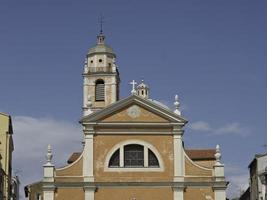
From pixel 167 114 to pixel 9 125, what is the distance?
15.6m

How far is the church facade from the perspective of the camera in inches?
1367

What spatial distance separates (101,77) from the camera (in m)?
60.6

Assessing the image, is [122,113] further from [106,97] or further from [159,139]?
[106,97]

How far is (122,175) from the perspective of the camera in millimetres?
35094

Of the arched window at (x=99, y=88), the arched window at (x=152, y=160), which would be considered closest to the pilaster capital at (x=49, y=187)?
the arched window at (x=152, y=160)

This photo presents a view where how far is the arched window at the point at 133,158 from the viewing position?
35312 mm

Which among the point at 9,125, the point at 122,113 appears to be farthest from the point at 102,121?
the point at 9,125

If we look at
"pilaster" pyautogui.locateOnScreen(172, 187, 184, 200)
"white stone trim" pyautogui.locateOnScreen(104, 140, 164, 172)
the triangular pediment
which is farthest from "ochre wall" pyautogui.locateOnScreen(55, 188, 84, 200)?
"pilaster" pyautogui.locateOnScreen(172, 187, 184, 200)

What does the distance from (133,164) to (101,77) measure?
2599cm

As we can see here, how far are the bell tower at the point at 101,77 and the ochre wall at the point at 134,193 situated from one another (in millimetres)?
24274

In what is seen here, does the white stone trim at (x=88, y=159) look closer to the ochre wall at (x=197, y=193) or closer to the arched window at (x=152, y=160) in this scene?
the arched window at (x=152, y=160)

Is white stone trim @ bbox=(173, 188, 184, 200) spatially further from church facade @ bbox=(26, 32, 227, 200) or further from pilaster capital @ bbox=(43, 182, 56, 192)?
pilaster capital @ bbox=(43, 182, 56, 192)

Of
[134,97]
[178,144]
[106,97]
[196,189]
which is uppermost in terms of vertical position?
[106,97]

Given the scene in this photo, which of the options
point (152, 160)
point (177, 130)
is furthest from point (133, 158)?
point (177, 130)
